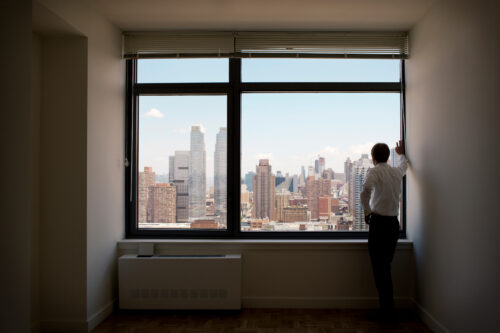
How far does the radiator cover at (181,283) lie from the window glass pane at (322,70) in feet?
6.02

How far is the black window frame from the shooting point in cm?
369

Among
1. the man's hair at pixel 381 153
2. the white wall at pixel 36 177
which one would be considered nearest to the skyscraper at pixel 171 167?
the white wall at pixel 36 177

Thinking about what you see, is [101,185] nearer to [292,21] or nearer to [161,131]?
[161,131]

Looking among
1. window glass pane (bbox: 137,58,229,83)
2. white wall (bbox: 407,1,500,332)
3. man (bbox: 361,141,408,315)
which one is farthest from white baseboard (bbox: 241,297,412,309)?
window glass pane (bbox: 137,58,229,83)

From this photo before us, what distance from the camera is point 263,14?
3.25m

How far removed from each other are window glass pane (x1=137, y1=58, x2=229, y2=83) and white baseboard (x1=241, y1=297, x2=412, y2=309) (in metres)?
2.19

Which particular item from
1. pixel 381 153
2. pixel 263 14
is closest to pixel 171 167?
pixel 263 14

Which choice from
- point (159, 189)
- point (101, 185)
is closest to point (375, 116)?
point (159, 189)

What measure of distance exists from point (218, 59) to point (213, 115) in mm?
565

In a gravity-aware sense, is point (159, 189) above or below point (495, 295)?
above

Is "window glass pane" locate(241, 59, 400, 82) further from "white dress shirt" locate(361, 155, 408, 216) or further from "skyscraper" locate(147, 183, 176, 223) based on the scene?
"skyscraper" locate(147, 183, 176, 223)

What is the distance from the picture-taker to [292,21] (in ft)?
11.1

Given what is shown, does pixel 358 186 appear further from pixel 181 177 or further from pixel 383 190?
pixel 181 177

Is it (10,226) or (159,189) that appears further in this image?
(159,189)
